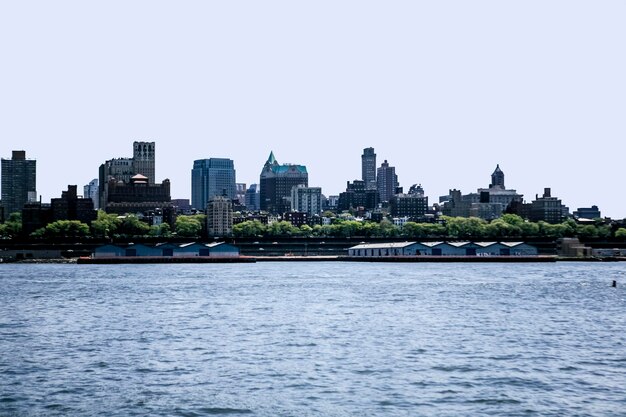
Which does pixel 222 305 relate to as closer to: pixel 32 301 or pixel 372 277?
pixel 32 301

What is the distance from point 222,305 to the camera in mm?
83062

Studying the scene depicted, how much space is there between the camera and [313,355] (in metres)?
50.0

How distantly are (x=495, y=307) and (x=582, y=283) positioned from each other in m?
43.2

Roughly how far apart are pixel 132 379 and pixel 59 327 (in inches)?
914

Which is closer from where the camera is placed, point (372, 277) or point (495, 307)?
point (495, 307)

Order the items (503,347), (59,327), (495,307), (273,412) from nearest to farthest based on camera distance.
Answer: (273,412) → (503,347) → (59,327) → (495,307)

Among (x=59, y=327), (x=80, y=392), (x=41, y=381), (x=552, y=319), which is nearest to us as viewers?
(x=80, y=392)

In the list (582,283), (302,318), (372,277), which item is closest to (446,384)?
(302,318)

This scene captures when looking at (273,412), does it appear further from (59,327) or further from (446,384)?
(59,327)

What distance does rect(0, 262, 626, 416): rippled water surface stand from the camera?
3803 centimetres

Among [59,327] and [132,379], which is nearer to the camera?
[132,379]

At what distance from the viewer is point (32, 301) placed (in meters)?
88.8

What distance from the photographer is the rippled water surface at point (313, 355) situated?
38.0 m

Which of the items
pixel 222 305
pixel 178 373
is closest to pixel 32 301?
pixel 222 305
